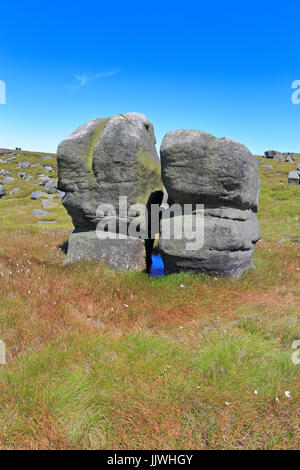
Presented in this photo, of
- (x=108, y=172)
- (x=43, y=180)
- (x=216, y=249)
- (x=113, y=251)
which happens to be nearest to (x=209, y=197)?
(x=216, y=249)

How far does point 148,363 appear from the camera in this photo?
4457mm

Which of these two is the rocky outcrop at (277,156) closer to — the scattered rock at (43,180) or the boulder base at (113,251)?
the scattered rock at (43,180)

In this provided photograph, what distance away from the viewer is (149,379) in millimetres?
4148

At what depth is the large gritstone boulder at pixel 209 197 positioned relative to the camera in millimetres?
8375

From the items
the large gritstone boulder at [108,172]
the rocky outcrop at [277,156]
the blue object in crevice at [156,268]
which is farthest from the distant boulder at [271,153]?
the large gritstone boulder at [108,172]

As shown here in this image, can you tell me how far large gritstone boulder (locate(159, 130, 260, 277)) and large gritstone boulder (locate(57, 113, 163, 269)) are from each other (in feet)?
4.20

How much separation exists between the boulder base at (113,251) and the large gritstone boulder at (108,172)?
0.12 ft

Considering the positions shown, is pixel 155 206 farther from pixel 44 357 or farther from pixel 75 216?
pixel 44 357

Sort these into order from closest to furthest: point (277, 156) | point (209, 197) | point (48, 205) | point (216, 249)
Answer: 1. point (216, 249)
2. point (209, 197)
3. point (48, 205)
4. point (277, 156)

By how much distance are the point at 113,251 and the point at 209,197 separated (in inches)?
156

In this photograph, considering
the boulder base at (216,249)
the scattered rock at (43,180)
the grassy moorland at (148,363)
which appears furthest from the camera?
the scattered rock at (43,180)

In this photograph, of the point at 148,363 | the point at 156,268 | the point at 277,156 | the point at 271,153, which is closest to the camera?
the point at 148,363

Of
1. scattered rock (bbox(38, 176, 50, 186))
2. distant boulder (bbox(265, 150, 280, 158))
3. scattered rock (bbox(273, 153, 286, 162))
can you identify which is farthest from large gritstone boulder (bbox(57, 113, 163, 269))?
distant boulder (bbox(265, 150, 280, 158))

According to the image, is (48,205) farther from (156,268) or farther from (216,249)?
(216,249)
